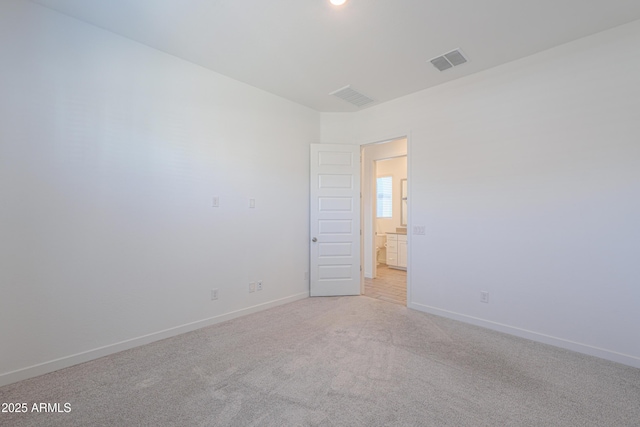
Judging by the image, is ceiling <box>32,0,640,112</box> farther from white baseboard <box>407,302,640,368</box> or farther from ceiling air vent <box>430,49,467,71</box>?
white baseboard <box>407,302,640,368</box>

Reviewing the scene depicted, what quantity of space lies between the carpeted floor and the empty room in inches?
0.7

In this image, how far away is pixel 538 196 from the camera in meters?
2.77

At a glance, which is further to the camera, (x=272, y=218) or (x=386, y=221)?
(x=386, y=221)

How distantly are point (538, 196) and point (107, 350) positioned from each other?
444cm

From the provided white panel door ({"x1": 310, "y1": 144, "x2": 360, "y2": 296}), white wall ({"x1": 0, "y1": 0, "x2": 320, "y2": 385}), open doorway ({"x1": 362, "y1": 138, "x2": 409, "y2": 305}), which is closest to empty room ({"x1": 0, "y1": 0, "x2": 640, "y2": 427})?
white wall ({"x1": 0, "y1": 0, "x2": 320, "y2": 385})

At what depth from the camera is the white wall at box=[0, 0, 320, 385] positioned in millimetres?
2104

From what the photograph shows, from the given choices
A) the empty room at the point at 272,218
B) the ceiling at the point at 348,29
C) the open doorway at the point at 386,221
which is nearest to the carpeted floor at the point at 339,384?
the empty room at the point at 272,218

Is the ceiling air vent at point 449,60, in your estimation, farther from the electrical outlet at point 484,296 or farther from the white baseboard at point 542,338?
the white baseboard at point 542,338

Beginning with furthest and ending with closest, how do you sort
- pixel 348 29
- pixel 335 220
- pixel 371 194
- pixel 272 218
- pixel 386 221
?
pixel 386 221 < pixel 371 194 < pixel 335 220 < pixel 272 218 < pixel 348 29

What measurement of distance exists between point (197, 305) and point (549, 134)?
416 cm

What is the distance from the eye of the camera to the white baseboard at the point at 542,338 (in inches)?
91.7

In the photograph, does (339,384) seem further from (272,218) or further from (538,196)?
(538,196)

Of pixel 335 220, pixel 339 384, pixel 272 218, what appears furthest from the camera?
pixel 335 220

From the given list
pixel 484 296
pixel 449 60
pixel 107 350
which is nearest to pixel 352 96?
pixel 449 60
